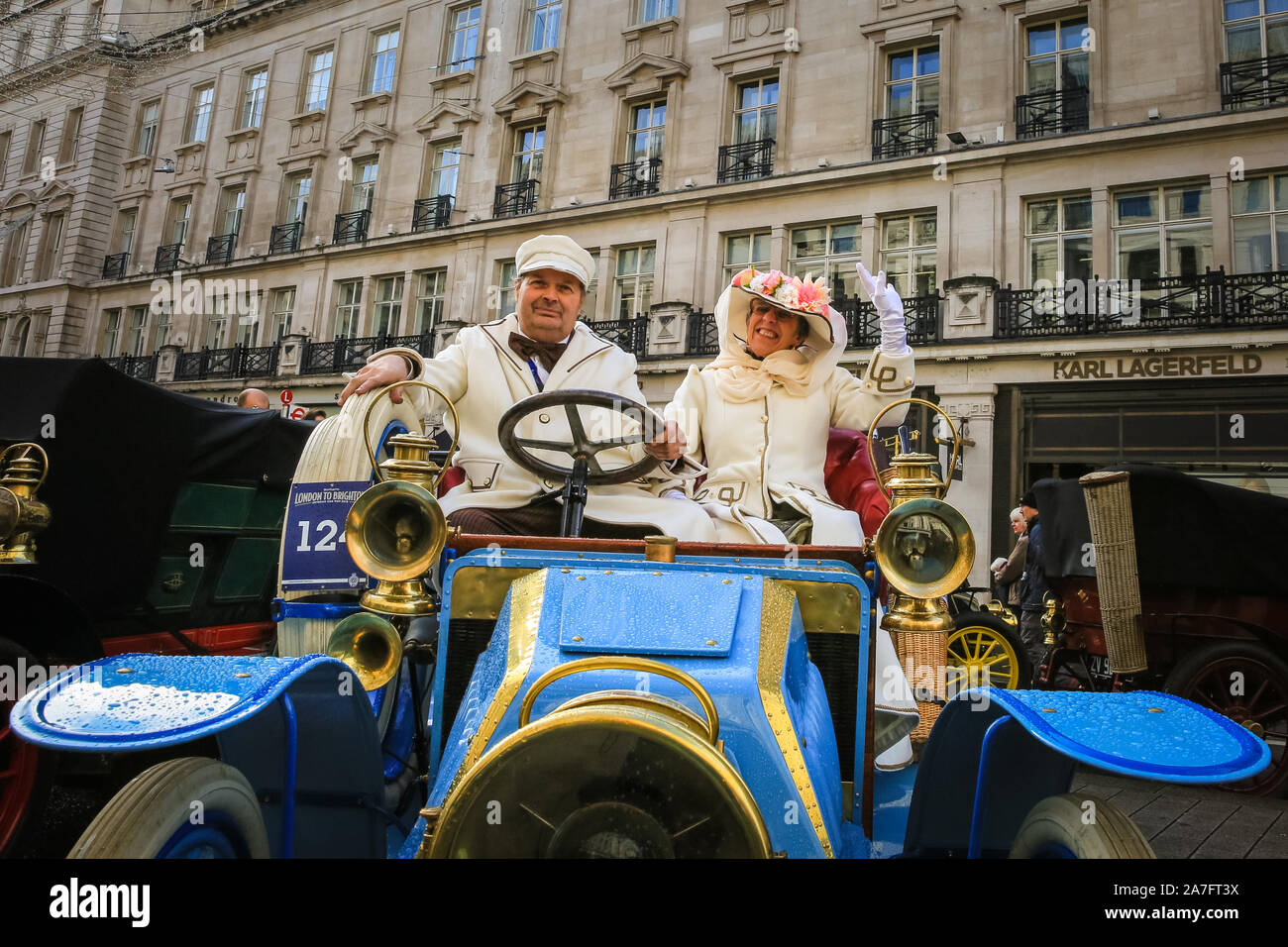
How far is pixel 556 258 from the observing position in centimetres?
337

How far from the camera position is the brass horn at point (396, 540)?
2119 mm

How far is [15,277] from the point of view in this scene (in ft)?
97.4

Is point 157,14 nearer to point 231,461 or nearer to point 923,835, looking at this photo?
point 231,461

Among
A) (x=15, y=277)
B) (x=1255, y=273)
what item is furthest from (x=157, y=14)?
(x=1255, y=273)

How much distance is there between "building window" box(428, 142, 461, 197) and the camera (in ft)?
69.6

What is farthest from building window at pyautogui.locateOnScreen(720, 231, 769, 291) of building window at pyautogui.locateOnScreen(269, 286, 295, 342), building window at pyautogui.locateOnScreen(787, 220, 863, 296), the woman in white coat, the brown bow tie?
building window at pyautogui.locateOnScreen(269, 286, 295, 342)

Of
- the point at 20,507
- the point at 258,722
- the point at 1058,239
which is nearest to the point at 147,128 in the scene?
the point at 1058,239

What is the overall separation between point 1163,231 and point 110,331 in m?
30.6

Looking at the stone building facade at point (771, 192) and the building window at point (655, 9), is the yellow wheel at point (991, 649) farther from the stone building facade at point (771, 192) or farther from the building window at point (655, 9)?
the building window at point (655, 9)

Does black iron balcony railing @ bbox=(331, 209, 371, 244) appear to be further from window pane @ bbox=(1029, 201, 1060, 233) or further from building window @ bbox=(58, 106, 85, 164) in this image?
window pane @ bbox=(1029, 201, 1060, 233)

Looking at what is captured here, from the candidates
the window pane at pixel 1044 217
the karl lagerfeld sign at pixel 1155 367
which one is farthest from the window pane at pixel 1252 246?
the window pane at pixel 1044 217

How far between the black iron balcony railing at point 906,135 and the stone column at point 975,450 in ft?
15.3
